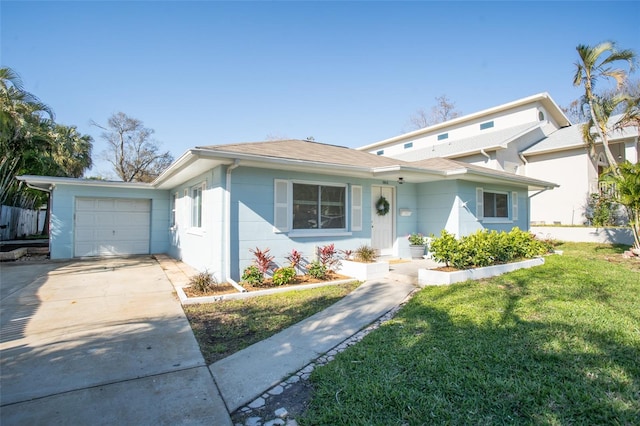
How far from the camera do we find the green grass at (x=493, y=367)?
244 cm

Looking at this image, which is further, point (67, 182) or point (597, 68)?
point (67, 182)

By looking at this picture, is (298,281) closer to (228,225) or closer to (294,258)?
(294,258)

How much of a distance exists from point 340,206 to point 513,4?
284 inches

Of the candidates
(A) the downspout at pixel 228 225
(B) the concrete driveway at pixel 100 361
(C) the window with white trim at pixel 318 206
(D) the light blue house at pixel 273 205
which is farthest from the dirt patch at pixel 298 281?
(B) the concrete driveway at pixel 100 361

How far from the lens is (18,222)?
672 inches

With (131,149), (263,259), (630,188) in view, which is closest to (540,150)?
(630,188)

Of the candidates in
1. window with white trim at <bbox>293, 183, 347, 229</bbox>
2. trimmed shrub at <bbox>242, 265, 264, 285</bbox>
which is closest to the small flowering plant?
window with white trim at <bbox>293, 183, 347, 229</bbox>

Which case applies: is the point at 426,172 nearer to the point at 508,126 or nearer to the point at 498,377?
the point at 498,377

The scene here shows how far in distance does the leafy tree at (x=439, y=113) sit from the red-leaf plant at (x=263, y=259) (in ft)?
90.5

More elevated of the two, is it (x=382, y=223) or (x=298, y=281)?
(x=382, y=223)

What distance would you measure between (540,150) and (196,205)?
16.5 meters

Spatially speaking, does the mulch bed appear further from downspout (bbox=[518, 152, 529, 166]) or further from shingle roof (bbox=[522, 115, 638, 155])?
shingle roof (bbox=[522, 115, 638, 155])

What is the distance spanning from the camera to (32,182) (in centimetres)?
1079

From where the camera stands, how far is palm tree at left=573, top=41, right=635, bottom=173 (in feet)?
33.7
